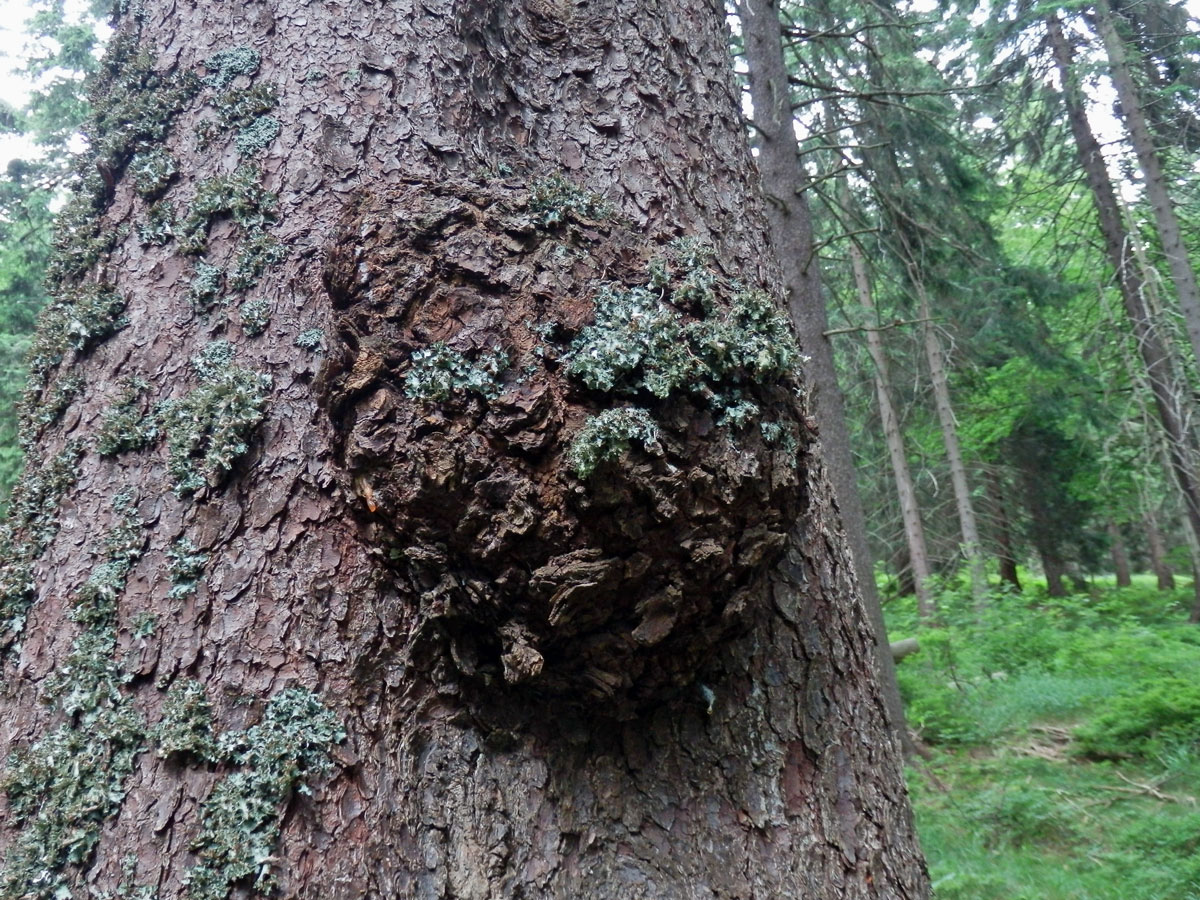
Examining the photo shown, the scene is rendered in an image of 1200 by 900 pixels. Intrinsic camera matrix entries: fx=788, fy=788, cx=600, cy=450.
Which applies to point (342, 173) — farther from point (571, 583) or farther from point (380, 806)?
point (380, 806)

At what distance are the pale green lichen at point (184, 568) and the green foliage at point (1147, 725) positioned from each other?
818 cm

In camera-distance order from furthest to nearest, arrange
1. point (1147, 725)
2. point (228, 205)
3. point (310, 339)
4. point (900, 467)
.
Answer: point (900, 467), point (1147, 725), point (228, 205), point (310, 339)

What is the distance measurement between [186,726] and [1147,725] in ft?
27.8

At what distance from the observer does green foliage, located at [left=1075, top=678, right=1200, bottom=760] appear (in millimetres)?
6926

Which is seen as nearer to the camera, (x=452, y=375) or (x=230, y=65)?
(x=452, y=375)

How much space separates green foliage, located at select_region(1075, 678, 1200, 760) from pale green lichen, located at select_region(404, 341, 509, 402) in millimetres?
8032

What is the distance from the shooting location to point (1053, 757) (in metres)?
7.38

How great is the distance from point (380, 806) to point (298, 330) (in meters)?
0.78

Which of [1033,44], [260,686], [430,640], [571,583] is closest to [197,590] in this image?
[260,686]

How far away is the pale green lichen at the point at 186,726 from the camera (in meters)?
1.14

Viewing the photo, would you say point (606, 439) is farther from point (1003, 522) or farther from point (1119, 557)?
point (1119, 557)

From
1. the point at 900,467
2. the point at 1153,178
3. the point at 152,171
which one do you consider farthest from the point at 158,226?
the point at 900,467

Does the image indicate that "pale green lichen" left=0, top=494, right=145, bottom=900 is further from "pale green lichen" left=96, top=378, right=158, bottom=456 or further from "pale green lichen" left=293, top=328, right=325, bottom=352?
"pale green lichen" left=293, top=328, right=325, bottom=352

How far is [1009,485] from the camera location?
16953 mm
